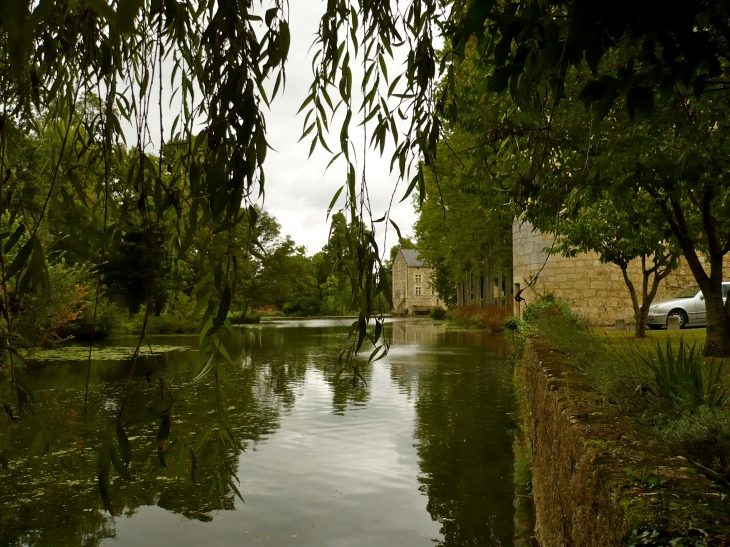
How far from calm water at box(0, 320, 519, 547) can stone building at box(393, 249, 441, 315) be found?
180 feet

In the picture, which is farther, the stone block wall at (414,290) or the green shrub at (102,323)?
the stone block wall at (414,290)

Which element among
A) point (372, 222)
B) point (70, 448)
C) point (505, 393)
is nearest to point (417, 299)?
point (505, 393)

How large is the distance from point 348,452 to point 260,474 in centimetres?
110

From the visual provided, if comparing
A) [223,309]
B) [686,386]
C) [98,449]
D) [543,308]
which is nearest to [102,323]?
[543,308]

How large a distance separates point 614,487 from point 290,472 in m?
4.47

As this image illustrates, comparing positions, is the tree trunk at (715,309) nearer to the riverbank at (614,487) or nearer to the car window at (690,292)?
the riverbank at (614,487)

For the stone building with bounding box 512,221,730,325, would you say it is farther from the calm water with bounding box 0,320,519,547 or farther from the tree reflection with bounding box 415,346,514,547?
the calm water with bounding box 0,320,519,547

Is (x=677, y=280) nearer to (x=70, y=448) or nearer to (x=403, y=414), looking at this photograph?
(x=403, y=414)

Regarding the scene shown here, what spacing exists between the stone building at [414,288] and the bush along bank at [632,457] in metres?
60.1

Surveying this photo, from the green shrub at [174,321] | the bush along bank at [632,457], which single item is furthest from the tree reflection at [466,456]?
the green shrub at [174,321]

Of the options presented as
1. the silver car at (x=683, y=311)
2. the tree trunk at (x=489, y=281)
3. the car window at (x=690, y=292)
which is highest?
the tree trunk at (x=489, y=281)

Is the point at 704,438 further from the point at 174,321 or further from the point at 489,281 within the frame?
the point at 174,321

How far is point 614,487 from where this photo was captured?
81.6 inches

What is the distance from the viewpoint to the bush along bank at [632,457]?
5.93 feet
